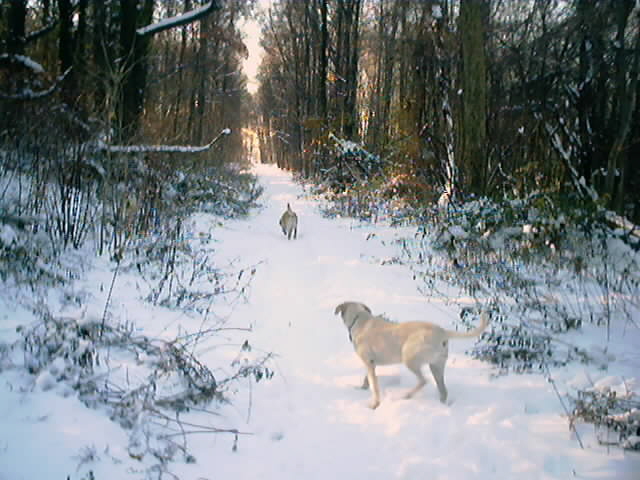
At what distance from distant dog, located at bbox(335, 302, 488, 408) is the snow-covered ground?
19 cm

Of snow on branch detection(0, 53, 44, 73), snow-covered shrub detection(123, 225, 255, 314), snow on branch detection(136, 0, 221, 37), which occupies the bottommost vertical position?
snow-covered shrub detection(123, 225, 255, 314)

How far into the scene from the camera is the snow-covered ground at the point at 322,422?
2.22m

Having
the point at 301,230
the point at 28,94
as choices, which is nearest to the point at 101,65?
the point at 28,94

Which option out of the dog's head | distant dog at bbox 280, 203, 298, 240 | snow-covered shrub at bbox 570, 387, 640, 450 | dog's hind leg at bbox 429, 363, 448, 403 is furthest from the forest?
the dog's head

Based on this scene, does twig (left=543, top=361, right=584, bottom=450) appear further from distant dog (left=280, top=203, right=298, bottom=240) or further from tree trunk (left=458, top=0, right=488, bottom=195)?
distant dog (left=280, top=203, right=298, bottom=240)

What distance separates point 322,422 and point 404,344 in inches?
32.0

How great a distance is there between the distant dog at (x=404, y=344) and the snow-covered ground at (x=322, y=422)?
188mm

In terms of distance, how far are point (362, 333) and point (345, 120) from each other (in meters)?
14.9

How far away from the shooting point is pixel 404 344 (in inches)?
121

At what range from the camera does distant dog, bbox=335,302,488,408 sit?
294 centimetres

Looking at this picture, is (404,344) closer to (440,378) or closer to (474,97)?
(440,378)

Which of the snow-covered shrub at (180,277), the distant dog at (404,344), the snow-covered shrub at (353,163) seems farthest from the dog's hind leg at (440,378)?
the snow-covered shrub at (353,163)

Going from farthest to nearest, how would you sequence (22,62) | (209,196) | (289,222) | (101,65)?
(209,196), (101,65), (289,222), (22,62)

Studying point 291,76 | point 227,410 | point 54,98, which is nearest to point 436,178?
point 54,98
